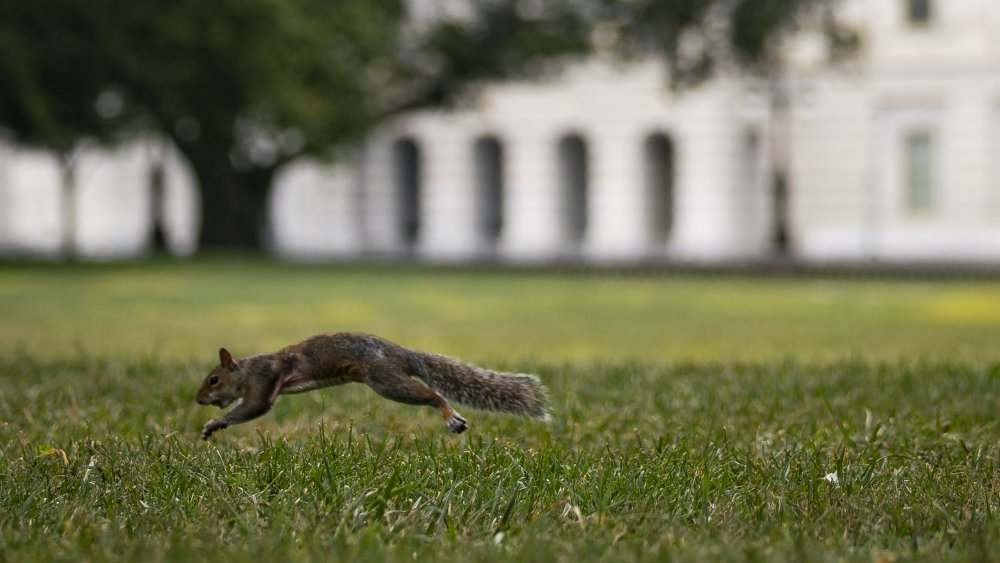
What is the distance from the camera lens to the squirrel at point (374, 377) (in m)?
4.90

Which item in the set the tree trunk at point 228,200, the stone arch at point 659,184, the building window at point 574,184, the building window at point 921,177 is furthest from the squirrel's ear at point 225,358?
the building window at point 574,184

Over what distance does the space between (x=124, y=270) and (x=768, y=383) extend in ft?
70.5

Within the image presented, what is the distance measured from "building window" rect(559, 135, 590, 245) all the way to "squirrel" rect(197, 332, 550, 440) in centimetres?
4509

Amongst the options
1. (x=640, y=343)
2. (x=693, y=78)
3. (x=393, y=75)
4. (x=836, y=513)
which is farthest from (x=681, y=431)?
(x=393, y=75)

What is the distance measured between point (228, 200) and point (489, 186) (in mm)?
18854

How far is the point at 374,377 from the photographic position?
4902mm

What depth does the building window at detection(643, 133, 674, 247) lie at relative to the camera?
4978cm

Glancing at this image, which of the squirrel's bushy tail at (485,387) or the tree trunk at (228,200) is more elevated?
the tree trunk at (228,200)

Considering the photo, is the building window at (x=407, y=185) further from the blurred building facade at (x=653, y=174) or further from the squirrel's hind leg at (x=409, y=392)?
the squirrel's hind leg at (x=409, y=392)

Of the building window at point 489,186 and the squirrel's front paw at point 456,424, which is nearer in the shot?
the squirrel's front paw at point 456,424

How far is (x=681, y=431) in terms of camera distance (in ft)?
19.8

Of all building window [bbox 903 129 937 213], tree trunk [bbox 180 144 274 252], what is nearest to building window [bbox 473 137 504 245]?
building window [bbox 903 129 937 213]

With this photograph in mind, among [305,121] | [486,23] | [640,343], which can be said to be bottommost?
[640,343]

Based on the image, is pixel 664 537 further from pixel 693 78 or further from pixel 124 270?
pixel 693 78
